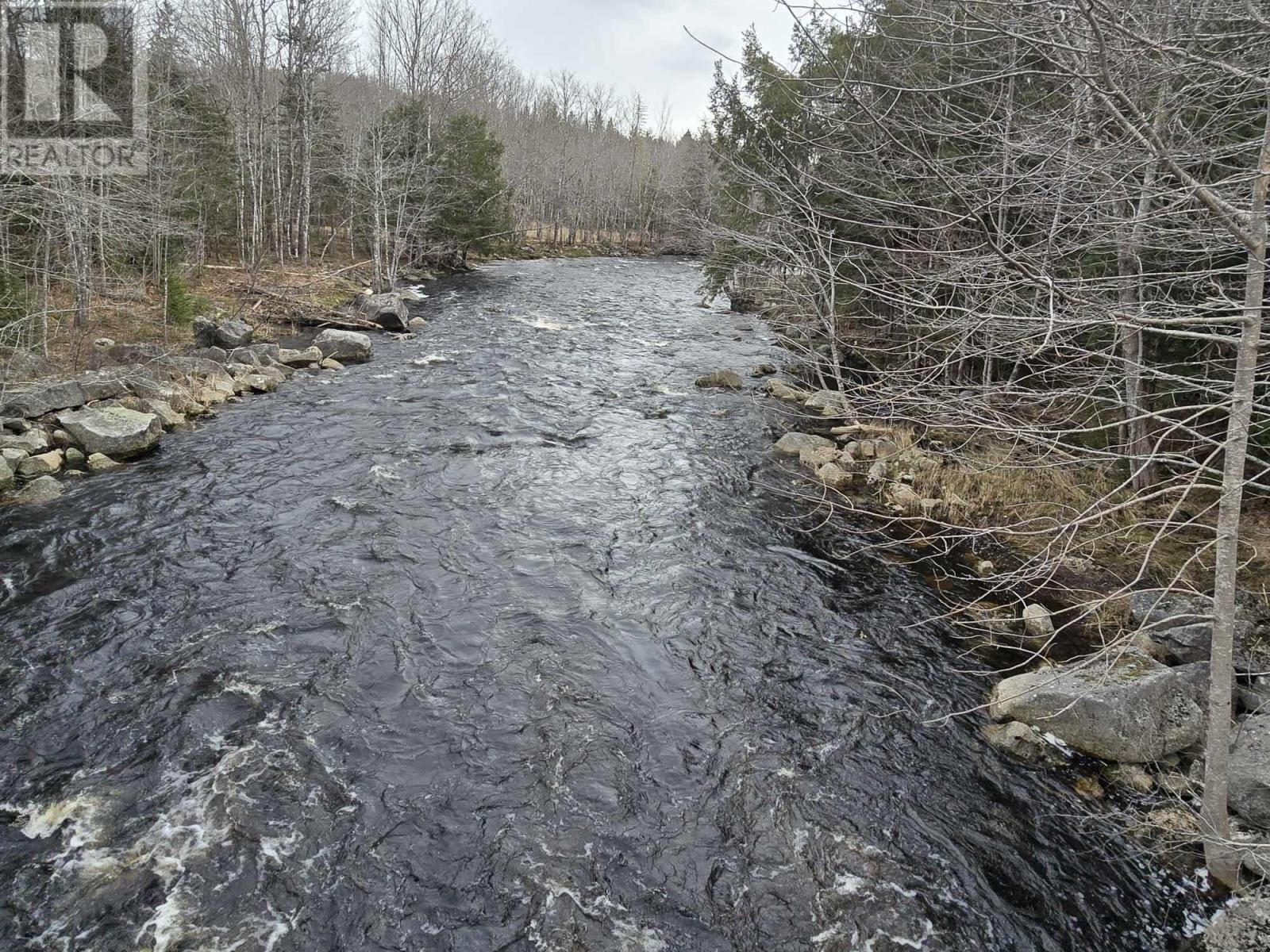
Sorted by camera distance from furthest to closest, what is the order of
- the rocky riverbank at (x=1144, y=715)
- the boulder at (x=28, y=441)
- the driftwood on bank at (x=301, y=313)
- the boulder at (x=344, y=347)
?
the driftwood on bank at (x=301, y=313)
the boulder at (x=344, y=347)
the boulder at (x=28, y=441)
the rocky riverbank at (x=1144, y=715)

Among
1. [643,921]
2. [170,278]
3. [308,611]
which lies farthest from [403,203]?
[643,921]

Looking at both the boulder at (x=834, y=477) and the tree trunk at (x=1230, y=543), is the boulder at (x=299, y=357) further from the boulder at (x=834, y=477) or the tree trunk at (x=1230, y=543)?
the tree trunk at (x=1230, y=543)

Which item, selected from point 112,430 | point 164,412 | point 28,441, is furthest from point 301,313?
point 28,441

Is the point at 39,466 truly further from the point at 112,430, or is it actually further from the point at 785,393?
the point at 785,393

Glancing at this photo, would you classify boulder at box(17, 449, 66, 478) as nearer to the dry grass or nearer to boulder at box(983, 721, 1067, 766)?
the dry grass

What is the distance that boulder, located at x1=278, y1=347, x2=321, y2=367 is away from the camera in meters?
16.1

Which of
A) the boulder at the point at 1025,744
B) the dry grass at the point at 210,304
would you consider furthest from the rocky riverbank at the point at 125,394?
the boulder at the point at 1025,744

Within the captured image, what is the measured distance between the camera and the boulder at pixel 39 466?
31.3 ft

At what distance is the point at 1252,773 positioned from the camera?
5.04 metres

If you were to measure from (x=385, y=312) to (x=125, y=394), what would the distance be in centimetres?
886

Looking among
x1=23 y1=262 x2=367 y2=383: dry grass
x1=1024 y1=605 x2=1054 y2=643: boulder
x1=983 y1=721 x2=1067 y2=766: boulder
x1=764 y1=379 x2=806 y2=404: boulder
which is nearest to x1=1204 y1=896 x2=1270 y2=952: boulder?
x1=983 y1=721 x2=1067 y2=766: boulder

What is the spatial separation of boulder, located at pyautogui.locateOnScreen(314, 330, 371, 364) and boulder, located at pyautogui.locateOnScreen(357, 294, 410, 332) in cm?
301

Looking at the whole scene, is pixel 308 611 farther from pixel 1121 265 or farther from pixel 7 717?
pixel 1121 265

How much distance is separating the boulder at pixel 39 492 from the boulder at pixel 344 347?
7978mm
